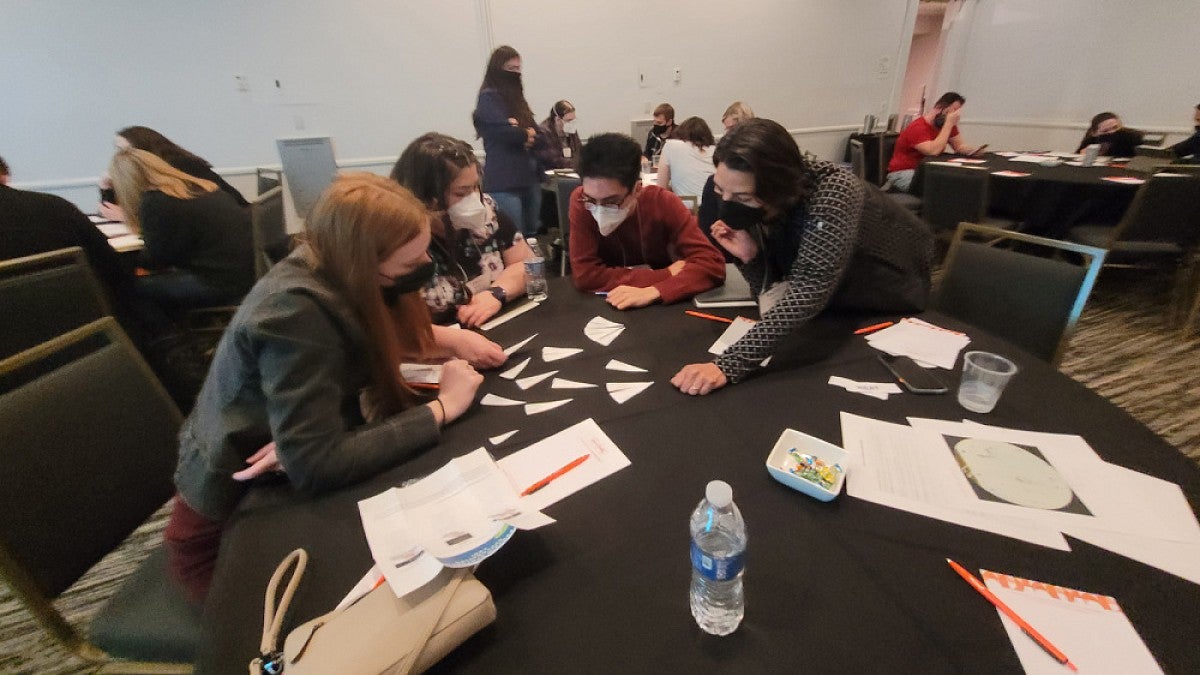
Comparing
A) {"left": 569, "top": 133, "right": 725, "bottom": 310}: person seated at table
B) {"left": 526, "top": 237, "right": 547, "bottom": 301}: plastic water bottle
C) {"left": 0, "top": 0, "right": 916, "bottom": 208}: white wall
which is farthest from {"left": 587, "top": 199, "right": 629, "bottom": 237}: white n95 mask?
{"left": 0, "top": 0, "right": 916, "bottom": 208}: white wall

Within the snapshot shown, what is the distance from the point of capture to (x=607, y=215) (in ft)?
6.04

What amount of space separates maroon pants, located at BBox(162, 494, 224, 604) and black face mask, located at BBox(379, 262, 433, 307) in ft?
1.94

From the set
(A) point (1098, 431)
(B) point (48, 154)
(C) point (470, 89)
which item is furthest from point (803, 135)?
(B) point (48, 154)

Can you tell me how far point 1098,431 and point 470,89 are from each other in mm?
5237

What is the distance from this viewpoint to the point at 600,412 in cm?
115

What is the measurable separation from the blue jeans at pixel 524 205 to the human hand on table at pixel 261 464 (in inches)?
115

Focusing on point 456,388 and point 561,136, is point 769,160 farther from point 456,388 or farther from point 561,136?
point 561,136

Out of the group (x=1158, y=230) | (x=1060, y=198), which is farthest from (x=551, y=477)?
(x=1060, y=198)

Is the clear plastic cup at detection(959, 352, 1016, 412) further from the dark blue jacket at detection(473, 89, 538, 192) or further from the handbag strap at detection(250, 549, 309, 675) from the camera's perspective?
the dark blue jacket at detection(473, 89, 538, 192)

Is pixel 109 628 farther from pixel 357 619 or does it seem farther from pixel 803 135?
pixel 803 135

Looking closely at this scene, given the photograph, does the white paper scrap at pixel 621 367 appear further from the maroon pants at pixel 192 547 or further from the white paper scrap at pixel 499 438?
the maroon pants at pixel 192 547

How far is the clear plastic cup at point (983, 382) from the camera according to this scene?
3.56 ft

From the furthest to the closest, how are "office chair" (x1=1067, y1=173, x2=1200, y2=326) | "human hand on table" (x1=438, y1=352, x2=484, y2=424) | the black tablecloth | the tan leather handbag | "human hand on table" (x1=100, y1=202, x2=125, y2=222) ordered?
1. the black tablecloth
2. "human hand on table" (x1=100, y1=202, x2=125, y2=222)
3. "office chair" (x1=1067, y1=173, x2=1200, y2=326)
4. "human hand on table" (x1=438, y1=352, x2=484, y2=424)
5. the tan leather handbag

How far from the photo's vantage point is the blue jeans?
3.82 meters
